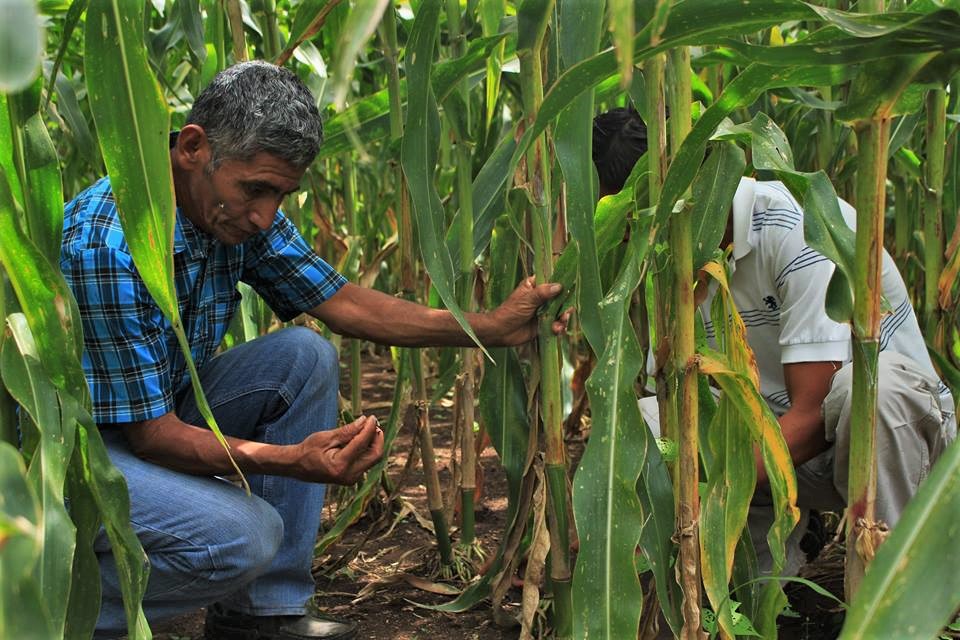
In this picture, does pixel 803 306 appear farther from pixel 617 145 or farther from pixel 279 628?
pixel 279 628

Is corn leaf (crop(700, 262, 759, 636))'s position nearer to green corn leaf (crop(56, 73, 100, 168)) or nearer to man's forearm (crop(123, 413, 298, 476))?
man's forearm (crop(123, 413, 298, 476))

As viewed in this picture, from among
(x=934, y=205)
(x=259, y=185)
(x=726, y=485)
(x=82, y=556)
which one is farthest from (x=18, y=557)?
(x=934, y=205)

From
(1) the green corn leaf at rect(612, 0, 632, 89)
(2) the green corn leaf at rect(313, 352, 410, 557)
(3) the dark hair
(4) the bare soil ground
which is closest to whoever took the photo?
(1) the green corn leaf at rect(612, 0, 632, 89)

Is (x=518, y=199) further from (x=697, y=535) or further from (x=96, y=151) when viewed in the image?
(x=96, y=151)

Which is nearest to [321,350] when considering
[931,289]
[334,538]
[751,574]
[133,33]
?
[334,538]

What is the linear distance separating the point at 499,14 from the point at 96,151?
1.03m

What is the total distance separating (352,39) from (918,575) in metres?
0.51

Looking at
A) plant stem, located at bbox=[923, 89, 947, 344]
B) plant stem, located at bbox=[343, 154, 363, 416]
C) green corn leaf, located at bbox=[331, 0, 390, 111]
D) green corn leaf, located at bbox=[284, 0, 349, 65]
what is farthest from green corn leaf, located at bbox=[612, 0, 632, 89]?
plant stem, located at bbox=[343, 154, 363, 416]

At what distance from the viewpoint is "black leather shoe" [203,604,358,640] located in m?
1.77

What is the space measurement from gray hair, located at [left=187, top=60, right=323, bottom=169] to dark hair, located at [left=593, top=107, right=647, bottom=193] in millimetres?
497

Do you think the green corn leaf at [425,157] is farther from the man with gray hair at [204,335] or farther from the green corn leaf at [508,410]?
the green corn leaf at [508,410]

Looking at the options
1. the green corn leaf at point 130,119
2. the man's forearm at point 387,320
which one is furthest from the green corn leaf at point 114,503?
the man's forearm at point 387,320

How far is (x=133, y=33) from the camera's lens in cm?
92

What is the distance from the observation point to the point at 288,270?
5.89 ft
